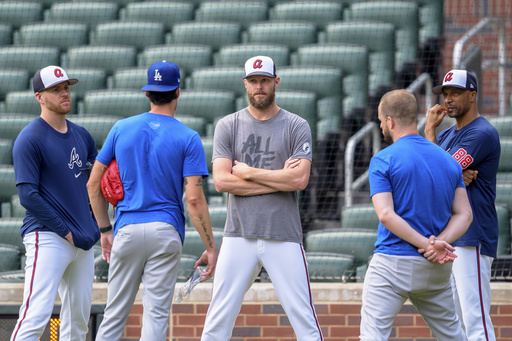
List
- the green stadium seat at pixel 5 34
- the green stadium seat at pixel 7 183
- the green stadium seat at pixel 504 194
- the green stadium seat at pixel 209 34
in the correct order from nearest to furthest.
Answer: the green stadium seat at pixel 504 194 → the green stadium seat at pixel 7 183 → the green stadium seat at pixel 209 34 → the green stadium seat at pixel 5 34

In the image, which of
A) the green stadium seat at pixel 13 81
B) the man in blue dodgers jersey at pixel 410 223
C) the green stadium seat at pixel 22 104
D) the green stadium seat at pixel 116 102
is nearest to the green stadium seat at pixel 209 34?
the green stadium seat at pixel 116 102

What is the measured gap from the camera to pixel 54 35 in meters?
8.04

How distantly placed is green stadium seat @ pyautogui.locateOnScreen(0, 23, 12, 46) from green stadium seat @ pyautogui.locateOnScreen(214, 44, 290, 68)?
257cm

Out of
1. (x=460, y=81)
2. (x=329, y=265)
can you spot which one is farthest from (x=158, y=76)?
(x=329, y=265)

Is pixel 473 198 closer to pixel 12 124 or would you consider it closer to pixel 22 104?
pixel 12 124

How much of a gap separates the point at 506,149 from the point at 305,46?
7.06 ft

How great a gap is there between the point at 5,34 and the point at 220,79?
9.59ft

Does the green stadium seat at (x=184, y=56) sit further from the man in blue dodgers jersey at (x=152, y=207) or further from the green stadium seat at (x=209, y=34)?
the man in blue dodgers jersey at (x=152, y=207)

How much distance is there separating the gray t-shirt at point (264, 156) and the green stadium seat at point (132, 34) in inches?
170

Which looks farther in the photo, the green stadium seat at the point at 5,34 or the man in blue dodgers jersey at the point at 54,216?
the green stadium seat at the point at 5,34

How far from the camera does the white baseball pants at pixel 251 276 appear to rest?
3.55 meters

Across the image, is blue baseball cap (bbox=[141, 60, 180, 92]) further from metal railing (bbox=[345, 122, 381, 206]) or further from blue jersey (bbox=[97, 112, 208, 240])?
metal railing (bbox=[345, 122, 381, 206])

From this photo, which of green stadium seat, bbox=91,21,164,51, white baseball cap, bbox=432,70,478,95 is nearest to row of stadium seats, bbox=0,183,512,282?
white baseball cap, bbox=432,70,478,95

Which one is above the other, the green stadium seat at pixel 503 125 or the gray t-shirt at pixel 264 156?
the green stadium seat at pixel 503 125
